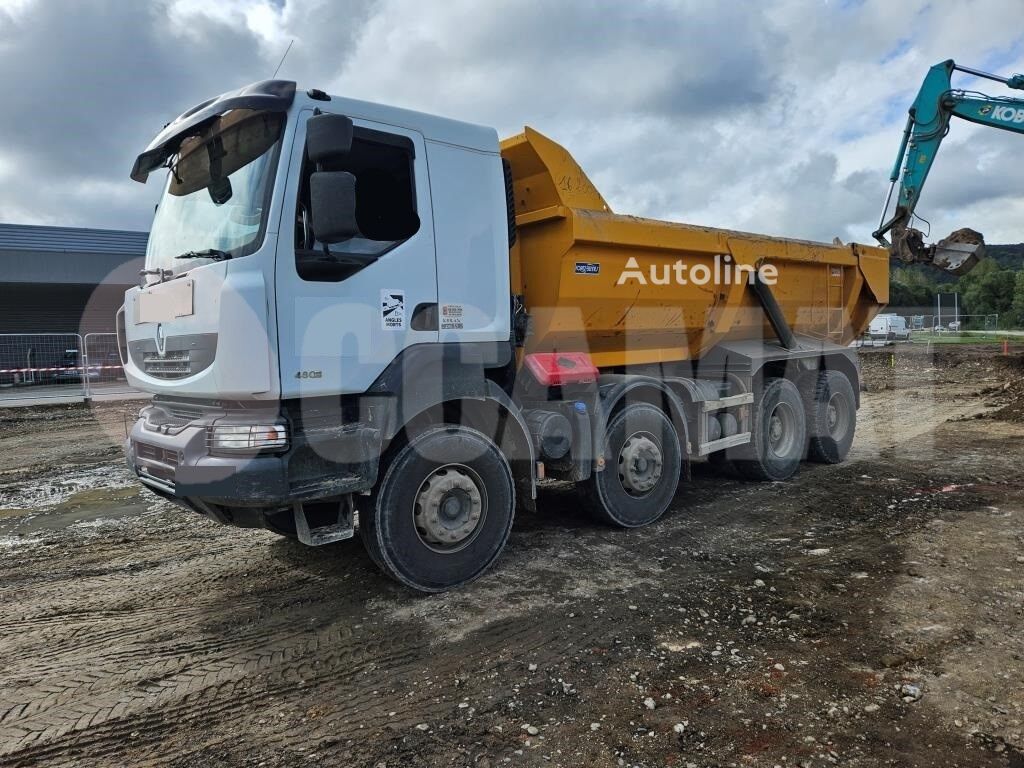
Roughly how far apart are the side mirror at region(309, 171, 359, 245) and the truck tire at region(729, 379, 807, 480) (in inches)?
196

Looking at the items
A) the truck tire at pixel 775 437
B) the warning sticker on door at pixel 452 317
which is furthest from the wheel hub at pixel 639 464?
the warning sticker on door at pixel 452 317

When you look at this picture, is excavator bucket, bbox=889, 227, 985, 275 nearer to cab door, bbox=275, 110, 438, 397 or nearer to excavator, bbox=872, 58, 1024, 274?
excavator, bbox=872, 58, 1024, 274

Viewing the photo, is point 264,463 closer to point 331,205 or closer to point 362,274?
point 362,274

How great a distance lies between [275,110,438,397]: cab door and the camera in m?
3.61

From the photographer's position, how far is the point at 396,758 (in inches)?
106

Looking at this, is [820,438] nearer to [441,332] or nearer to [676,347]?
[676,347]

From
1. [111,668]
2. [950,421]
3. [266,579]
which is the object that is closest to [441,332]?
[266,579]

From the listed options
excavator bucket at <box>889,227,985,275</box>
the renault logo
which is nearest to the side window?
the renault logo

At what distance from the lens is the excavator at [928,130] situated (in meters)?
11.3

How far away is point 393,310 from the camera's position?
3.96 meters

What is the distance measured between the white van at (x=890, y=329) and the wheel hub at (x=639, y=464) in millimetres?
36721

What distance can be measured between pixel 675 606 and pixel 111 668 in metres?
3.04

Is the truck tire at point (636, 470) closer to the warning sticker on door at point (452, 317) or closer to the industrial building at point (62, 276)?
the warning sticker on door at point (452, 317)

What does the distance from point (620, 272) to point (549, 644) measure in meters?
2.91
